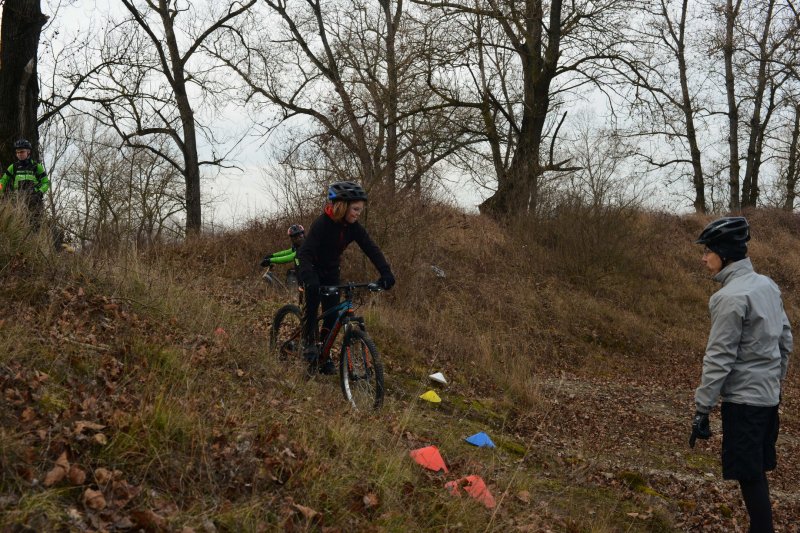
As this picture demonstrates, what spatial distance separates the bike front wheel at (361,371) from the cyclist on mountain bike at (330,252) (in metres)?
0.37

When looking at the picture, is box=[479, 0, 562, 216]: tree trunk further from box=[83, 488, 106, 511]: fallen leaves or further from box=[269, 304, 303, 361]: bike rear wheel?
box=[83, 488, 106, 511]: fallen leaves

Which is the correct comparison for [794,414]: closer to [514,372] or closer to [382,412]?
[514,372]

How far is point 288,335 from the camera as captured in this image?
745cm

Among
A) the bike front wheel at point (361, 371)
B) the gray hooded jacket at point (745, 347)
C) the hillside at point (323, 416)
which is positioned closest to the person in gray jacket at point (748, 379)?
the gray hooded jacket at point (745, 347)

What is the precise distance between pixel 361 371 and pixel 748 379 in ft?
10.7

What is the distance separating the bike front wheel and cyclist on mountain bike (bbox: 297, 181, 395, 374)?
0.37m

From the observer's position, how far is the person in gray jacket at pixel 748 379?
4.20 metres

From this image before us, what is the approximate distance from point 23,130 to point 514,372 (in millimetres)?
8440

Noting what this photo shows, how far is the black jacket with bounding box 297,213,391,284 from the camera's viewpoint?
6.32 m

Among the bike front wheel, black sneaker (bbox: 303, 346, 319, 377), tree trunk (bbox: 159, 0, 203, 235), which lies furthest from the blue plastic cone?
tree trunk (bbox: 159, 0, 203, 235)

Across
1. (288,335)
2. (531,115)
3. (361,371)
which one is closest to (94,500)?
(361,371)

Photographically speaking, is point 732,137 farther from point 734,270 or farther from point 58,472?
point 58,472

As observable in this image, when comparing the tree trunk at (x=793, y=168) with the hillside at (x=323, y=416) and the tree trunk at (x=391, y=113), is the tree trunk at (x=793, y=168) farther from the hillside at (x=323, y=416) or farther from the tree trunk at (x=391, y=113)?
the hillside at (x=323, y=416)

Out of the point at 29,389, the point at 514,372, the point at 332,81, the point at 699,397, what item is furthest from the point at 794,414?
the point at 332,81
